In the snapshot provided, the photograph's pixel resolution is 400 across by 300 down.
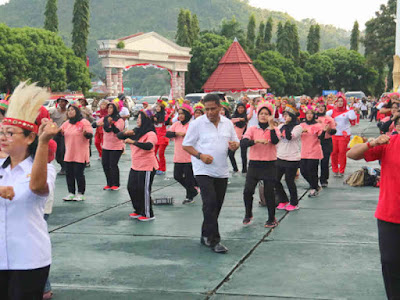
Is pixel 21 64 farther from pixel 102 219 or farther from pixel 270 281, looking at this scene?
pixel 270 281

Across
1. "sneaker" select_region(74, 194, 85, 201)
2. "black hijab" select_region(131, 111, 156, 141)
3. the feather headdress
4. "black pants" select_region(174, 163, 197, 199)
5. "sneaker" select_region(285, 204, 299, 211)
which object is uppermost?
the feather headdress

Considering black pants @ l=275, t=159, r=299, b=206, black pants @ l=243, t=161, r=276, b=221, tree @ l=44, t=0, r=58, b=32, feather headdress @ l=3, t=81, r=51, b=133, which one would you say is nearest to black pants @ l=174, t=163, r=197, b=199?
black pants @ l=275, t=159, r=299, b=206

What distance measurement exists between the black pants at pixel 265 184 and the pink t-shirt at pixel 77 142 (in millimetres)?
3088

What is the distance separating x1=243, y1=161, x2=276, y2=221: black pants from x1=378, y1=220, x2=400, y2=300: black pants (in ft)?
12.4

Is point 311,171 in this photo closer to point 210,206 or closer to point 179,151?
point 179,151

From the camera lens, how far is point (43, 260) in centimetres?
337

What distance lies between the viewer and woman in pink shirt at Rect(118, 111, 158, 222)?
8.38 meters

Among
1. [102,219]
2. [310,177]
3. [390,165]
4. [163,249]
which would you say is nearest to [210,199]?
[163,249]

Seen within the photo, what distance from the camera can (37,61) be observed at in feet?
166

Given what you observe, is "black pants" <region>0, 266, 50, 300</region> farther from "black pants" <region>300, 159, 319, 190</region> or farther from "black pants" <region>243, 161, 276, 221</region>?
"black pants" <region>300, 159, 319, 190</region>

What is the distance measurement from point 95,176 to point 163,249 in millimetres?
6679

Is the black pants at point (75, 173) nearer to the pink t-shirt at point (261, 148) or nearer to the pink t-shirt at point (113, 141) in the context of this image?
the pink t-shirt at point (113, 141)

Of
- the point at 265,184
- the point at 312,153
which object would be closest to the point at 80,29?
the point at 312,153

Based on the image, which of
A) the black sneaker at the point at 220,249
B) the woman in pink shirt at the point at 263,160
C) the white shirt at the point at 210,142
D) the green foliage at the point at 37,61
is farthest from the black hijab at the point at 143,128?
the green foliage at the point at 37,61
